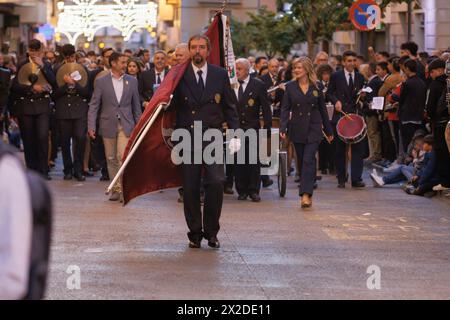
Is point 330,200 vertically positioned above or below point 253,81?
below

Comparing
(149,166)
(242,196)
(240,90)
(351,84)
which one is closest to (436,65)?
(351,84)

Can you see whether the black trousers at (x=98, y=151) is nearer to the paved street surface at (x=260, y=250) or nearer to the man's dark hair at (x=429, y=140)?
the paved street surface at (x=260, y=250)

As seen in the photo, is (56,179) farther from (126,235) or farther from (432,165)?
(126,235)

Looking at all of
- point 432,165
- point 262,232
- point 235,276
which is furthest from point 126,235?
point 432,165

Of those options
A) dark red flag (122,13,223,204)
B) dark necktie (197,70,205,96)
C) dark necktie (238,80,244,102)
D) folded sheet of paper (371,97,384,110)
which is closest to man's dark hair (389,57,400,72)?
folded sheet of paper (371,97,384,110)

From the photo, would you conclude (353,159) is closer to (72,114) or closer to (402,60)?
(402,60)

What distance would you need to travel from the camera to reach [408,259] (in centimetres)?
1153

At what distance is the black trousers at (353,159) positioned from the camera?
19.5m

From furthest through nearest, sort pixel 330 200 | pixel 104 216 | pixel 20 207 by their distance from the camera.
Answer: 1. pixel 330 200
2. pixel 104 216
3. pixel 20 207

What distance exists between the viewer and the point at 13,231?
4.28 metres

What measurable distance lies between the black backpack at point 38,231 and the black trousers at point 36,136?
15.0 m

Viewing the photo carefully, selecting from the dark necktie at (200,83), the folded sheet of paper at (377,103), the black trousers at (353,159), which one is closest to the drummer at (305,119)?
the black trousers at (353,159)

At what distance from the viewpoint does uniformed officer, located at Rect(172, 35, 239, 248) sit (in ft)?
38.8

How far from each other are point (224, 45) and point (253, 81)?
7.67ft
